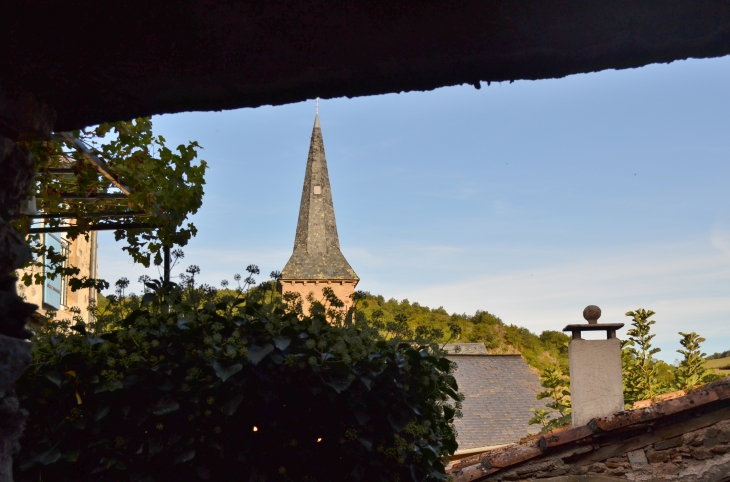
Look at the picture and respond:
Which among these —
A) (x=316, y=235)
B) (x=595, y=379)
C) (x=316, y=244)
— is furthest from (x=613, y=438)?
(x=316, y=235)

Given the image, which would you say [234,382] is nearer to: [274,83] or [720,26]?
[274,83]

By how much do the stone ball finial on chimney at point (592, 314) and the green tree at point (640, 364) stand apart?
106 centimetres

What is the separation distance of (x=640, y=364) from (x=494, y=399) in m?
5.09

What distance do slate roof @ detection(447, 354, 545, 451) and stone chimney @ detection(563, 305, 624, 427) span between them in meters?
3.07

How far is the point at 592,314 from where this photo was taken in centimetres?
765

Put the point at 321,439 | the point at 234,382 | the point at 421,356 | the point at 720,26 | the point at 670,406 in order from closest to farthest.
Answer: the point at 720,26 < the point at 234,382 < the point at 321,439 < the point at 421,356 < the point at 670,406

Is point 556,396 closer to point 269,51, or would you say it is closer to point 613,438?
point 613,438

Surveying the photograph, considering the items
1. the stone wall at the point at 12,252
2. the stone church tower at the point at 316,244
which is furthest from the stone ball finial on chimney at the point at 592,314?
the stone church tower at the point at 316,244

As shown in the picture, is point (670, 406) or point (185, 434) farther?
point (670, 406)

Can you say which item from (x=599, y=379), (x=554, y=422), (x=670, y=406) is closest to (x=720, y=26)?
(x=670, y=406)

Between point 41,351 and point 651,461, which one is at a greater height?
point 41,351

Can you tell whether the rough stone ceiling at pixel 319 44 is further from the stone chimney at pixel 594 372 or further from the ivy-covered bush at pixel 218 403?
the stone chimney at pixel 594 372

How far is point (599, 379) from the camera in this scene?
24.4 feet

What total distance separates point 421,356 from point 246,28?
6.85 ft
